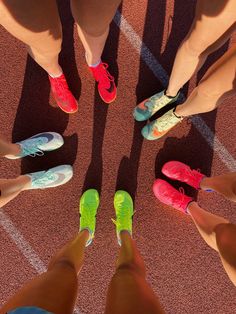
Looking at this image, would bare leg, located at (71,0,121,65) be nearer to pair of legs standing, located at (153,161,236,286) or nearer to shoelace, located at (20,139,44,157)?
shoelace, located at (20,139,44,157)

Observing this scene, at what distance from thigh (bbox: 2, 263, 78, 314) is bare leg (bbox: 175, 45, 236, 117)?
1.23 m

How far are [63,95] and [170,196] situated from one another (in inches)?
46.8

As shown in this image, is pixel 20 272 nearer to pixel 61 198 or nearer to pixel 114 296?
pixel 61 198

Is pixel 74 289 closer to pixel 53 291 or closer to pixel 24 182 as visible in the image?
pixel 53 291

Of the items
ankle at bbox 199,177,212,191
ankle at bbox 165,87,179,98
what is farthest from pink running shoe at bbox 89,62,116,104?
ankle at bbox 199,177,212,191

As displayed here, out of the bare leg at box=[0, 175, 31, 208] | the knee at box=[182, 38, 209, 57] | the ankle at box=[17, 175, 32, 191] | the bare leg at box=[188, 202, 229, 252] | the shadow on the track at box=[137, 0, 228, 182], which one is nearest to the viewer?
the knee at box=[182, 38, 209, 57]

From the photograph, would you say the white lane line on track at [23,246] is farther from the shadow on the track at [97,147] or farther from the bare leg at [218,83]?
the bare leg at [218,83]

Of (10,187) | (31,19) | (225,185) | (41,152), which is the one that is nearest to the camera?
(31,19)

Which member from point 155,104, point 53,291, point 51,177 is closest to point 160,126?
point 155,104

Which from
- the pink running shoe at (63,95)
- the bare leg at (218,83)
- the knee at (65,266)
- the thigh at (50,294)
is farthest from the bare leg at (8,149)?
the bare leg at (218,83)

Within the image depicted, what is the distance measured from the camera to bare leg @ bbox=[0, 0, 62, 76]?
1.53 meters

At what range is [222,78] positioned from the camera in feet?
5.75

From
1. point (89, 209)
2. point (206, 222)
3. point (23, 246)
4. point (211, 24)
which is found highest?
point (211, 24)

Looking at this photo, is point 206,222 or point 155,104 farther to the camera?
point 155,104
